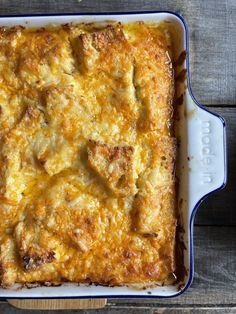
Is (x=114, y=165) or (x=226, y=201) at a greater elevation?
(x=114, y=165)

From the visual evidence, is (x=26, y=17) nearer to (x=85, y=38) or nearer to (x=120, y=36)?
(x=85, y=38)

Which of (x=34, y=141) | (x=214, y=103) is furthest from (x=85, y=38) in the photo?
(x=214, y=103)

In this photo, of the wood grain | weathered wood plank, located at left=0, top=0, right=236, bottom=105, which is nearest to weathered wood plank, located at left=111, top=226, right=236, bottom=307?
the wood grain

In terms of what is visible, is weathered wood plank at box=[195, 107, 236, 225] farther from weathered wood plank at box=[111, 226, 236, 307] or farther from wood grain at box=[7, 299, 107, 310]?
wood grain at box=[7, 299, 107, 310]

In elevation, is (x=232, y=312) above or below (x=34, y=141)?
below

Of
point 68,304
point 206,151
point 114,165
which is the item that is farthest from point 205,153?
point 68,304

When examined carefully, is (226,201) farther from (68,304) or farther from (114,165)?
(68,304)

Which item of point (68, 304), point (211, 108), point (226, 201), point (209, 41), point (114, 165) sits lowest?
point (68, 304)
